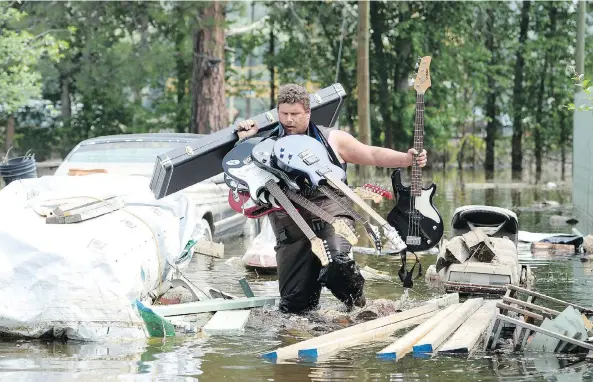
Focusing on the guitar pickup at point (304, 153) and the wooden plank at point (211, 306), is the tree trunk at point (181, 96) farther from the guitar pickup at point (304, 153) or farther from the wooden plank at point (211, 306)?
the guitar pickup at point (304, 153)

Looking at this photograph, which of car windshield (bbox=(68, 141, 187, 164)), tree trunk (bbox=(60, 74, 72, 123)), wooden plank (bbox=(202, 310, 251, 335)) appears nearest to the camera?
wooden plank (bbox=(202, 310, 251, 335))

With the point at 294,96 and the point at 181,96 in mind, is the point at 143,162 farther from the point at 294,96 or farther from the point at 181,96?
the point at 181,96

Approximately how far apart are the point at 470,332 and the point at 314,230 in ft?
5.47

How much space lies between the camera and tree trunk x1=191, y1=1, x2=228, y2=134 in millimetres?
26734

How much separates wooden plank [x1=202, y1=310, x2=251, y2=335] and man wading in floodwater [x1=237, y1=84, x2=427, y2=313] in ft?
1.48

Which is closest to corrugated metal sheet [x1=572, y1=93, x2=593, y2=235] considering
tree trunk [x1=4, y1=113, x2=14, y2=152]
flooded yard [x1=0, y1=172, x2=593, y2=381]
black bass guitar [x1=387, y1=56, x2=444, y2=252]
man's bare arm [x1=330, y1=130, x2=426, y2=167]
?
flooded yard [x1=0, y1=172, x2=593, y2=381]

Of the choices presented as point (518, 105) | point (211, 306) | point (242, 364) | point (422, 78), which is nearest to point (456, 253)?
point (422, 78)

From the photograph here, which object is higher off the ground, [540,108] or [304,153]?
[540,108]

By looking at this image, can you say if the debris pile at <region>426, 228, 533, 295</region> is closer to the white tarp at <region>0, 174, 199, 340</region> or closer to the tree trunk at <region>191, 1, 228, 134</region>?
the white tarp at <region>0, 174, 199, 340</region>

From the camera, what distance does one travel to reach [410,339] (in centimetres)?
836

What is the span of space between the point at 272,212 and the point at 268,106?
3455 cm

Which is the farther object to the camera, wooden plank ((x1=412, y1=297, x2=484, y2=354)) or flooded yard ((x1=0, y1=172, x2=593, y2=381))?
wooden plank ((x1=412, y1=297, x2=484, y2=354))

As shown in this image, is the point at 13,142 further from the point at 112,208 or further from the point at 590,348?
the point at 590,348

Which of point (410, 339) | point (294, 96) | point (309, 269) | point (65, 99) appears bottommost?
point (410, 339)
